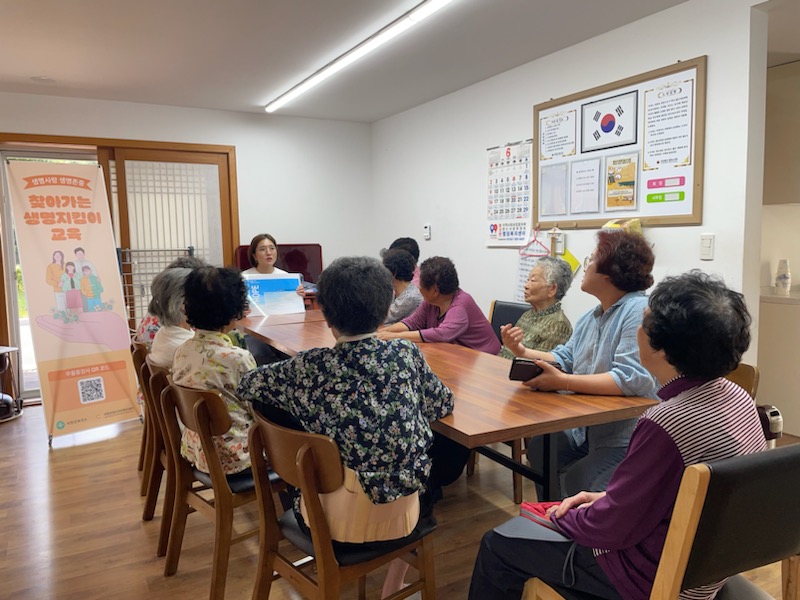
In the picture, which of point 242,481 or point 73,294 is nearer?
point 242,481

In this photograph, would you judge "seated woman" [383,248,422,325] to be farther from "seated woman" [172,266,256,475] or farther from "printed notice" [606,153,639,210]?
"seated woman" [172,266,256,475]

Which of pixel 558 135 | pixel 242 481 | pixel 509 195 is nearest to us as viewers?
pixel 242 481

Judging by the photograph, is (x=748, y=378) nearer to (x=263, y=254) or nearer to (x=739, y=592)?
(x=739, y=592)

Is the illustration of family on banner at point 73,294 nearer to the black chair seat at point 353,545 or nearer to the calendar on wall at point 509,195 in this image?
the calendar on wall at point 509,195

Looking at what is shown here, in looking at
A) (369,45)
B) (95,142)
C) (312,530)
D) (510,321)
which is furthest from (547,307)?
(95,142)

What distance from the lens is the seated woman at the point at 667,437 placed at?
107cm

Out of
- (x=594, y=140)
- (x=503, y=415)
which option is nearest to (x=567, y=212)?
(x=594, y=140)

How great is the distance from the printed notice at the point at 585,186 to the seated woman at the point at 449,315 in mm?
1167

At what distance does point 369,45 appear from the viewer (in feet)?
11.1

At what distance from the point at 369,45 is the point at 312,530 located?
9.48 feet

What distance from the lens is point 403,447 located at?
142 centimetres

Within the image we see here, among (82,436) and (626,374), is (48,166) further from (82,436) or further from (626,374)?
(626,374)

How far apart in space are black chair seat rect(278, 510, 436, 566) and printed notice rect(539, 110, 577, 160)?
9.02ft

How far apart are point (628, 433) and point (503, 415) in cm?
56
